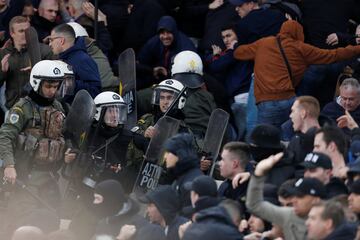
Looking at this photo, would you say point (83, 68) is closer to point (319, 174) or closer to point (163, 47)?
point (163, 47)

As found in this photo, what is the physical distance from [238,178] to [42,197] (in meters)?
3.03

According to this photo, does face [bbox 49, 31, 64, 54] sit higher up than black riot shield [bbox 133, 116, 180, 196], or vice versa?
face [bbox 49, 31, 64, 54]

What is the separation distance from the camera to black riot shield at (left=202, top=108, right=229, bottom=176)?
18281 millimetres

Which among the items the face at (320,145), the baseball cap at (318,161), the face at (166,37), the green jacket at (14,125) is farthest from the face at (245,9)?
the baseball cap at (318,161)

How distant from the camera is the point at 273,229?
47.2ft

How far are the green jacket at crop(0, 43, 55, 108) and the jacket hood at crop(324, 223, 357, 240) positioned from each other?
23.9 feet

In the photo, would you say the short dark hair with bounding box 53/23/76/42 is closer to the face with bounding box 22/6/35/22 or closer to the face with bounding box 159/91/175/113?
the face with bounding box 22/6/35/22

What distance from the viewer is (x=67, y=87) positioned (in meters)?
19.5

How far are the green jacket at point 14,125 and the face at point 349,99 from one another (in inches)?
124

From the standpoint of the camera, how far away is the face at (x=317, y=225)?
43.6 feet

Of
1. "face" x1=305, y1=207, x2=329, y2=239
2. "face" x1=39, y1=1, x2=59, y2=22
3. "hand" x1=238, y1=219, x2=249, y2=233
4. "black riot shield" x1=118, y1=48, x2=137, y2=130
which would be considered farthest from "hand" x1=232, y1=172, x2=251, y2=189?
"face" x1=39, y1=1, x2=59, y2=22

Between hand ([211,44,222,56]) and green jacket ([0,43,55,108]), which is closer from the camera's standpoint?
green jacket ([0,43,55,108])

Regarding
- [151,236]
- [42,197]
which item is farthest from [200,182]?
[42,197]

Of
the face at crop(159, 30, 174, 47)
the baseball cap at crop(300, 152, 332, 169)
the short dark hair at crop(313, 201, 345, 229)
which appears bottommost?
the face at crop(159, 30, 174, 47)
